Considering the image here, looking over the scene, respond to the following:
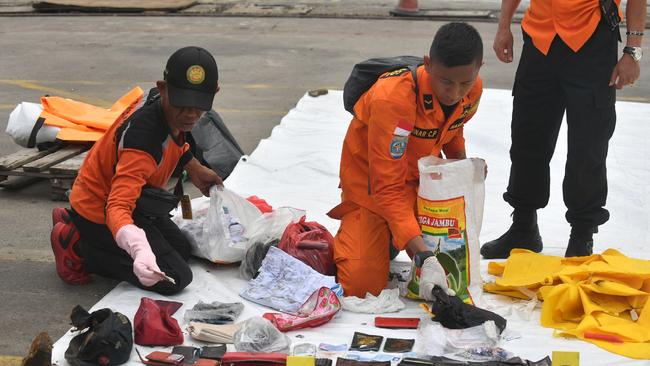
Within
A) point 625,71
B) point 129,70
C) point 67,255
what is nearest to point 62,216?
point 67,255

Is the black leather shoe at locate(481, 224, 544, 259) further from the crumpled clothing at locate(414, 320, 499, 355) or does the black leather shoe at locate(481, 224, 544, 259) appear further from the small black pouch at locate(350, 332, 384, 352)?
the small black pouch at locate(350, 332, 384, 352)

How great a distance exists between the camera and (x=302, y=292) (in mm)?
4094

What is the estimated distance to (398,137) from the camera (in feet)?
13.1

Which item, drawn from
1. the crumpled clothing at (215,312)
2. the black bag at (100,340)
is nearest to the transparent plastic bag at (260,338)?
the crumpled clothing at (215,312)

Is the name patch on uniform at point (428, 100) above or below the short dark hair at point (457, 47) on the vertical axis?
below

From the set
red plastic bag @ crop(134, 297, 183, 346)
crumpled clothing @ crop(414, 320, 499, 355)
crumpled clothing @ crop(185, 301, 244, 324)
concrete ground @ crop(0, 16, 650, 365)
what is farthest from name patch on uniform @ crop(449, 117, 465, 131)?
concrete ground @ crop(0, 16, 650, 365)

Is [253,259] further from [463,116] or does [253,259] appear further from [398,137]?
[463,116]

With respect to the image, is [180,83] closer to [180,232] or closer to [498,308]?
[180,232]

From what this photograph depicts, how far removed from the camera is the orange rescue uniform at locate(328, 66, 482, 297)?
13.1 ft

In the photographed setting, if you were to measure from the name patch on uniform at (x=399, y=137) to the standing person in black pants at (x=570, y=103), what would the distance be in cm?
90

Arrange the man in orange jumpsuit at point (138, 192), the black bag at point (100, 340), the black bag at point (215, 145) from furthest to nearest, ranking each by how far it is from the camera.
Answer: the black bag at point (215, 145) → the man in orange jumpsuit at point (138, 192) → the black bag at point (100, 340)

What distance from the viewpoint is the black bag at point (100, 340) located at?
3531 millimetres

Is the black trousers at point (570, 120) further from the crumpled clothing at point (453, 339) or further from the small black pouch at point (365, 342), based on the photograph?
the small black pouch at point (365, 342)

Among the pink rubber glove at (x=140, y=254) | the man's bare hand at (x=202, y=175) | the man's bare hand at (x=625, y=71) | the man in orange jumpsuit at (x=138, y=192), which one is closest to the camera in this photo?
the pink rubber glove at (x=140, y=254)
